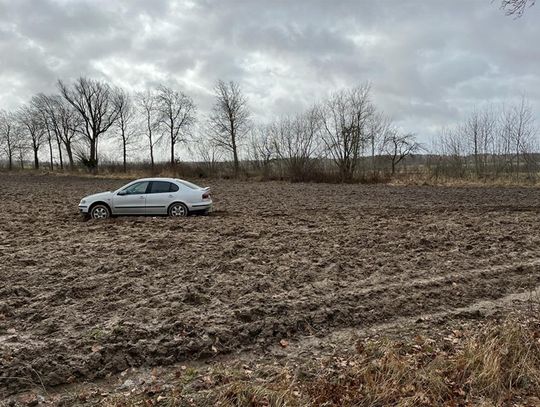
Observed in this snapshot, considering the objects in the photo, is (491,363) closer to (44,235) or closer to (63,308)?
(63,308)

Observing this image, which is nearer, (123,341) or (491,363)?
(491,363)

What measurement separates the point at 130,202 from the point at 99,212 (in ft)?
3.50

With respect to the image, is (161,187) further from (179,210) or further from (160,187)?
(179,210)

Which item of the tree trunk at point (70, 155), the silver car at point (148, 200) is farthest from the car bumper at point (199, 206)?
the tree trunk at point (70, 155)


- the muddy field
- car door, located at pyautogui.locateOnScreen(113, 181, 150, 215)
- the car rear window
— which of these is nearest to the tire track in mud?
the muddy field

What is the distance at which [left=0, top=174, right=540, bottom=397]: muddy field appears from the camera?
4.44 meters

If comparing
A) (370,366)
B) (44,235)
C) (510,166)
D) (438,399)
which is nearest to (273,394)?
(370,366)

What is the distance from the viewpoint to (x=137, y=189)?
1377 centimetres

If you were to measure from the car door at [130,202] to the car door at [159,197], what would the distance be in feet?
0.65

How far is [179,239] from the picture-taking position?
9867 mm

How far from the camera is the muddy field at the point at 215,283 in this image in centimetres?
444

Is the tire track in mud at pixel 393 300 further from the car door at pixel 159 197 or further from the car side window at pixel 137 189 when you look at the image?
the car side window at pixel 137 189

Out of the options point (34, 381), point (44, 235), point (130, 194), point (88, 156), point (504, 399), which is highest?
point (88, 156)

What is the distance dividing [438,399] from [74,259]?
687 centimetres
